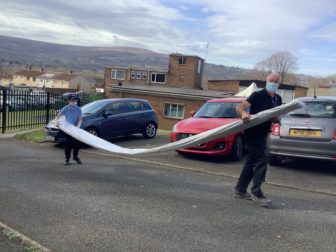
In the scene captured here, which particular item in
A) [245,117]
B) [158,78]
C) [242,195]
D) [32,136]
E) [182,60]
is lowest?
[32,136]

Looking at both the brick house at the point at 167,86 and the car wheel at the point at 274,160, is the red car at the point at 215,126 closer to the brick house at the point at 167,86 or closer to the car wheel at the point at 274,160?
the car wheel at the point at 274,160

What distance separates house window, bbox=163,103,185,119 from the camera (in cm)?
4159

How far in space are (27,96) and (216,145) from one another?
9.79m

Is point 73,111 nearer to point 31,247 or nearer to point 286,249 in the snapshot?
point 31,247

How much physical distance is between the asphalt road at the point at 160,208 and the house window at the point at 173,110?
32164mm

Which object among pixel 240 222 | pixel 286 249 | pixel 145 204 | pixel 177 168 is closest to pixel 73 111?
pixel 177 168

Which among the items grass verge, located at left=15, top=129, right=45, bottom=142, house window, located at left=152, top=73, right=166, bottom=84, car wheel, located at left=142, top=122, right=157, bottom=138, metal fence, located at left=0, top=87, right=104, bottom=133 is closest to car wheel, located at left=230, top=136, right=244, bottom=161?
car wheel, located at left=142, top=122, right=157, bottom=138

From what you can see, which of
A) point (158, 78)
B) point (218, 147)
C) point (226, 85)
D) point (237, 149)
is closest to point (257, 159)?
point (218, 147)

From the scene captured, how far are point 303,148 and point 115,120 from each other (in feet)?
22.0

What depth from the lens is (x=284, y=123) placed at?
898 cm

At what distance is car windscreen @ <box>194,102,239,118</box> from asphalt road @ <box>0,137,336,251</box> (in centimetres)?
191

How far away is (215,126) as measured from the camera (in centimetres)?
1016

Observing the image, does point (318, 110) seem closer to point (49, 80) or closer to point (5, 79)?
point (49, 80)

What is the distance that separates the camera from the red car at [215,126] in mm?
9977
